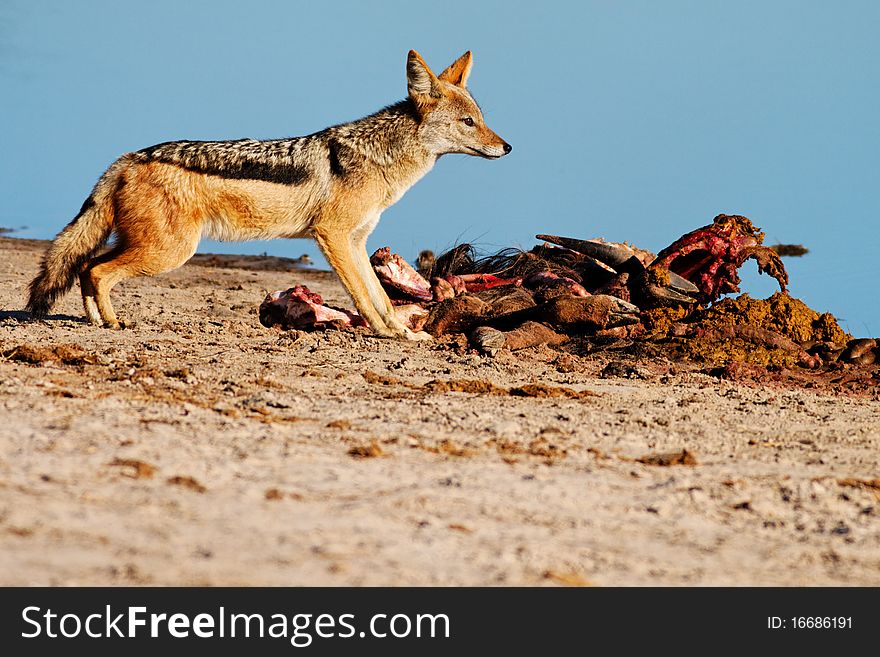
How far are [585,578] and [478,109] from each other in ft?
24.0

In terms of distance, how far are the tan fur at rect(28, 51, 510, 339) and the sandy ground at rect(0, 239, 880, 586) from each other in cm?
141

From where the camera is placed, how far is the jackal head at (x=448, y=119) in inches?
381

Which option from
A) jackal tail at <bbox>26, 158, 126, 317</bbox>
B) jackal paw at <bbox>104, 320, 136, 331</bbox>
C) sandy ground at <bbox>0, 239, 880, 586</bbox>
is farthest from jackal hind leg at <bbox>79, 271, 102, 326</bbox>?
sandy ground at <bbox>0, 239, 880, 586</bbox>

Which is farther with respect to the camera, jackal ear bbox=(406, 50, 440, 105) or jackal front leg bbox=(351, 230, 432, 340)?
jackal ear bbox=(406, 50, 440, 105)

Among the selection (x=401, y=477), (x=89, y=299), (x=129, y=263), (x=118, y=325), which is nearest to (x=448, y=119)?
(x=129, y=263)

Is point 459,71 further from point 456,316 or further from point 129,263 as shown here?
point 129,263

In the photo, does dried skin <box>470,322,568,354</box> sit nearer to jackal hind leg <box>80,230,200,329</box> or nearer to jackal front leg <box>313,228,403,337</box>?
jackal front leg <box>313,228,403,337</box>

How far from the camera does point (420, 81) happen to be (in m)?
9.63

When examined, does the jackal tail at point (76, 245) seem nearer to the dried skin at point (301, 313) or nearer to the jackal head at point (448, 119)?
the dried skin at point (301, 313)

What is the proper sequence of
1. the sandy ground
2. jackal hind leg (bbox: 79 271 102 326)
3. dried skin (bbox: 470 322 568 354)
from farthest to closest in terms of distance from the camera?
jackal hind leg (bbox: 79 271 102 326)
dried skin (bbox: 470 322 568 354)
the sandy ground

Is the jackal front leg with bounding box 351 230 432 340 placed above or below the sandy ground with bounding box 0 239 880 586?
above

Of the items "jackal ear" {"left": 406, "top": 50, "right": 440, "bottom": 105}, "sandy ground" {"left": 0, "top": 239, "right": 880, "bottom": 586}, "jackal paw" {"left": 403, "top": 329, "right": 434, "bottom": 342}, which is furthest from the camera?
"jackal ear" {"left": 406, "top": 50, "right": 440, "bottom": 105}

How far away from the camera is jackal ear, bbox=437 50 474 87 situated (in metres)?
10.1
